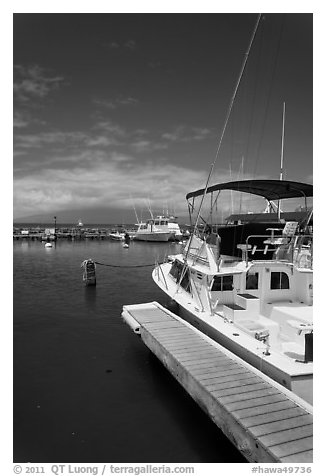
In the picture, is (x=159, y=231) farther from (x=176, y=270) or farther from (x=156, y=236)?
(x=176, y=270)

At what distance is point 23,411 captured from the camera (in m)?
7.83

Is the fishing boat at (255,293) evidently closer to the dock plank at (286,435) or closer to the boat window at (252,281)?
the boat window at (252,281)

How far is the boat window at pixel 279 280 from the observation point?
36.6ft

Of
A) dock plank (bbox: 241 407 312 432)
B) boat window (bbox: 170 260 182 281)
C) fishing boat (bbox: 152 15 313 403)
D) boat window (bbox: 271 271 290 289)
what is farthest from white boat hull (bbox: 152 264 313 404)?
boat window (bbox: 170 260 182 281)

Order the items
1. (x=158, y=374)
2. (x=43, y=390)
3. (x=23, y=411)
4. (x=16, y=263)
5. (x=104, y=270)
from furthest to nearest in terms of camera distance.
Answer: (x=16, y=263)
(x=104, y=270)
(x=158, y=374)
(x=43, y=390)
(x=23, y=411)

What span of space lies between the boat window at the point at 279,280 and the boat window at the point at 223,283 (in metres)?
1.44

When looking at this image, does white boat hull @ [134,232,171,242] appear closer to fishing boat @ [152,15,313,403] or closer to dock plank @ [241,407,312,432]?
fishing boat @ [152,15,313,403]

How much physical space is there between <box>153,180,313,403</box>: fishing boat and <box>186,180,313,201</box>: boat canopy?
0.12 ft

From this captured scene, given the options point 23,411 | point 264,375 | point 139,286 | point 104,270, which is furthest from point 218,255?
point 104,270

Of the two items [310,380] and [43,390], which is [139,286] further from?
[310,380]

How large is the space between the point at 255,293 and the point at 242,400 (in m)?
5.43

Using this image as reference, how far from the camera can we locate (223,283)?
35.9 feet

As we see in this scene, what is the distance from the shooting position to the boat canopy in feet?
40.5
